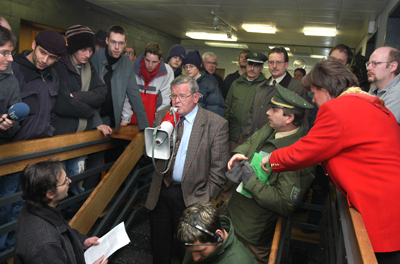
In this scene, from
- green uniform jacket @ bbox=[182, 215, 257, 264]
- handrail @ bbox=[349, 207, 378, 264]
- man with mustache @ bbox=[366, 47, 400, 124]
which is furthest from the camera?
man with mustache @ bbox=[366, 47, 400, 124]

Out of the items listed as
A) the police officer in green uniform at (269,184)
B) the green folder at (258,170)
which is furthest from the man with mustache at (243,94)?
the green folder at (258,170)

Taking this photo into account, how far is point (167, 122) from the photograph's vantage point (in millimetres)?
1967

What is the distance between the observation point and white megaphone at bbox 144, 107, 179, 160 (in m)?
1.92

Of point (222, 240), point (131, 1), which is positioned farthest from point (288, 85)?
point (131, 1)

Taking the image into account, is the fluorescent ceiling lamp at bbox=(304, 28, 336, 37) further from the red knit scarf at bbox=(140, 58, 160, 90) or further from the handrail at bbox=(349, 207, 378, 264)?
the handrail at bbox=(349, 207, 378, 264)

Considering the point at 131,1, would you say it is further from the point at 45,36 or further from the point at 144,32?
the point at 45,36

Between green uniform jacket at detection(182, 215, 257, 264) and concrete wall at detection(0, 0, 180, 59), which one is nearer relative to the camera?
green uniform jacket at detection(182, 215, 257, 264)

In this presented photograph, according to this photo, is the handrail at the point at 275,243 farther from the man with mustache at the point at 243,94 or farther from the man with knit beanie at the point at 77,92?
the man with mustache at the point at 243,94

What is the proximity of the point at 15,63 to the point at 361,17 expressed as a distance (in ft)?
21.4

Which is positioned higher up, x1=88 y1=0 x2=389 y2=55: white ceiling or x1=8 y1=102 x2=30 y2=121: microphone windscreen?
x1=88 y1=0 x2=389 y2=55: white ceiling

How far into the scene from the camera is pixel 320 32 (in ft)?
28.2

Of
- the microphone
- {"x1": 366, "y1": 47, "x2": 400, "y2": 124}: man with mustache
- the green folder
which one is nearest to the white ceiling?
{"x1": 366, "y1": 47, "x2": 400, "y2": 124}: man with mustache

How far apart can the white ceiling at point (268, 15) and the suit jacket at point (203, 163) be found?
4.57 meters

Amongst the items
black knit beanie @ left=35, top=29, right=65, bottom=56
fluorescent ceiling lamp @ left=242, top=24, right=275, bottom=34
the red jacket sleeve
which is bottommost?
the red jacket sleeve
